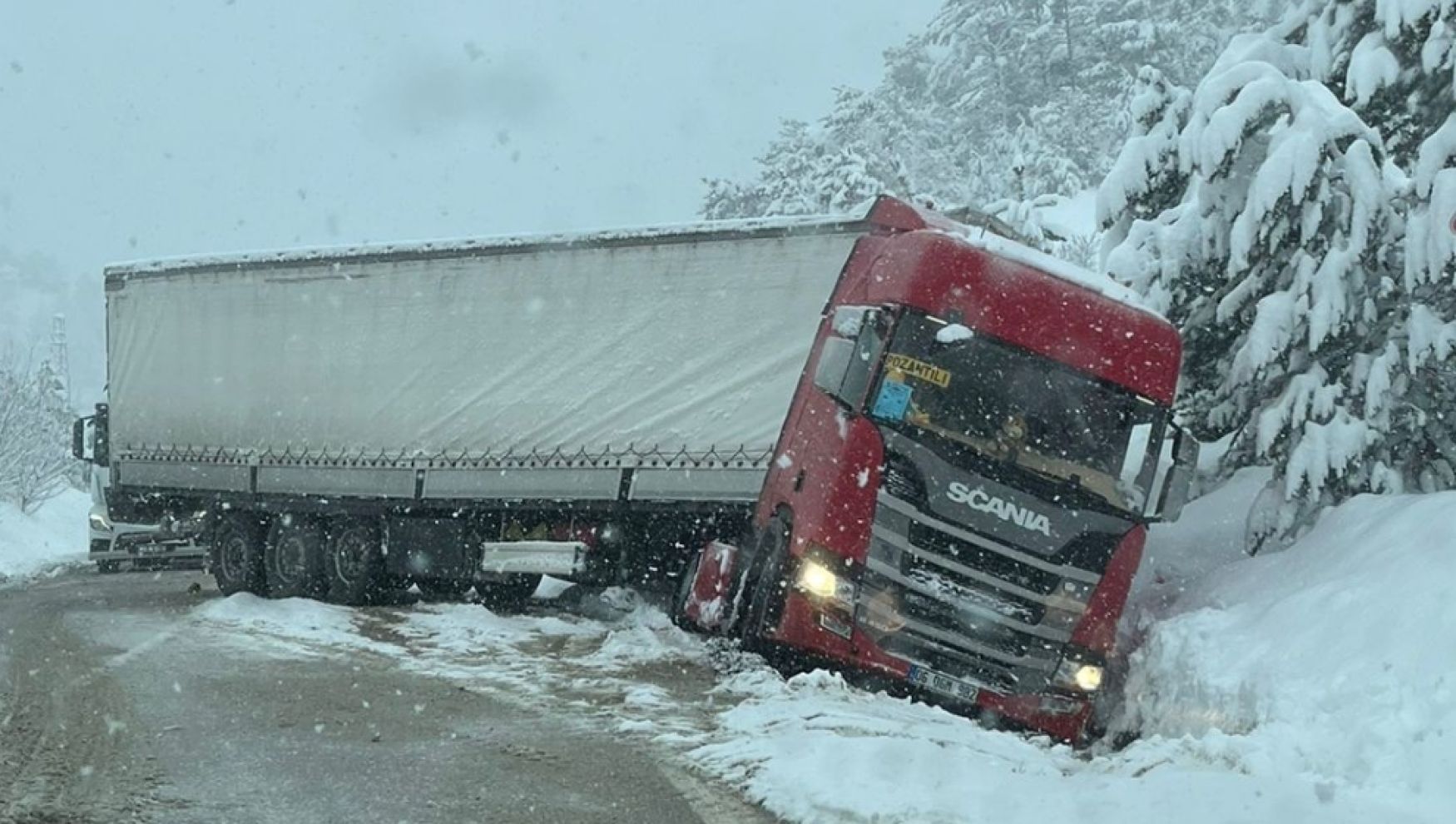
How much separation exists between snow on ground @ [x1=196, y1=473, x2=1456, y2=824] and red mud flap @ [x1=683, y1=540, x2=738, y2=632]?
28cm

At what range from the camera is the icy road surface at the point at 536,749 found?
592 centimetres

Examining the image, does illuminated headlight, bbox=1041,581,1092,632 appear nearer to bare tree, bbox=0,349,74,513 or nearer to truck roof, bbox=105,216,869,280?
truck roof, bbox=105,216,869,280

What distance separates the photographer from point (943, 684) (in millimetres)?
9266

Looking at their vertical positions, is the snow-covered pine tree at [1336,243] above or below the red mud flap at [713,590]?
above

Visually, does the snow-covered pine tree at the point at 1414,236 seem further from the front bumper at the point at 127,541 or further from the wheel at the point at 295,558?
the front bumper at the point at 127,541

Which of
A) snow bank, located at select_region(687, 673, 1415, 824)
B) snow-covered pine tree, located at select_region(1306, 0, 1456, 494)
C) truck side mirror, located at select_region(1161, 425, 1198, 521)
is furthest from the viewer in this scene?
snow-covered pine tree, located at select_region(1306, 0, 1456, 494)

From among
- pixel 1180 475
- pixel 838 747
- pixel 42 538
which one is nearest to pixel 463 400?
pixel 1180 475

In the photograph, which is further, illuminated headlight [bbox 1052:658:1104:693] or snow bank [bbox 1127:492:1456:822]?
illuminated headlight [bbox 1052:658:1104:693]

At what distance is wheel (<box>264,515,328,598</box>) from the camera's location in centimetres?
1627

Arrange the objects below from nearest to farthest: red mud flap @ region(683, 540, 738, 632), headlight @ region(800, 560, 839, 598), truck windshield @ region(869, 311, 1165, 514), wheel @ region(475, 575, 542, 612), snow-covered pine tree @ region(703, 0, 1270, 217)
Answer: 1. headlight @ region(800, 560, 839, 598)
2. truck windshield @ region(869, 311, 1165, 514)
3. red mud flap @ region(683, 540, 738, 632)
4. wheel @ region(475, 575, 542, 612)
5. snow-covered pine tree @ region(703, 0, 1270, 217)

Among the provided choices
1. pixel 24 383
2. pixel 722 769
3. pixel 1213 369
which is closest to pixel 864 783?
pixel 722 769

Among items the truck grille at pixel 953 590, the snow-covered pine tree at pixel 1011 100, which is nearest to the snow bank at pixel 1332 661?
the truck grille at pixel 953 590

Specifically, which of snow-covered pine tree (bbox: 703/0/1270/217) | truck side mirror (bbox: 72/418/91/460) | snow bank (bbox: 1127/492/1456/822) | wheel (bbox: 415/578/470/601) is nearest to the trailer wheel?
snow bank (bbox: 1127/492/1456/822)

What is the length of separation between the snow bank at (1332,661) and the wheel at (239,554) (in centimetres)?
1070
